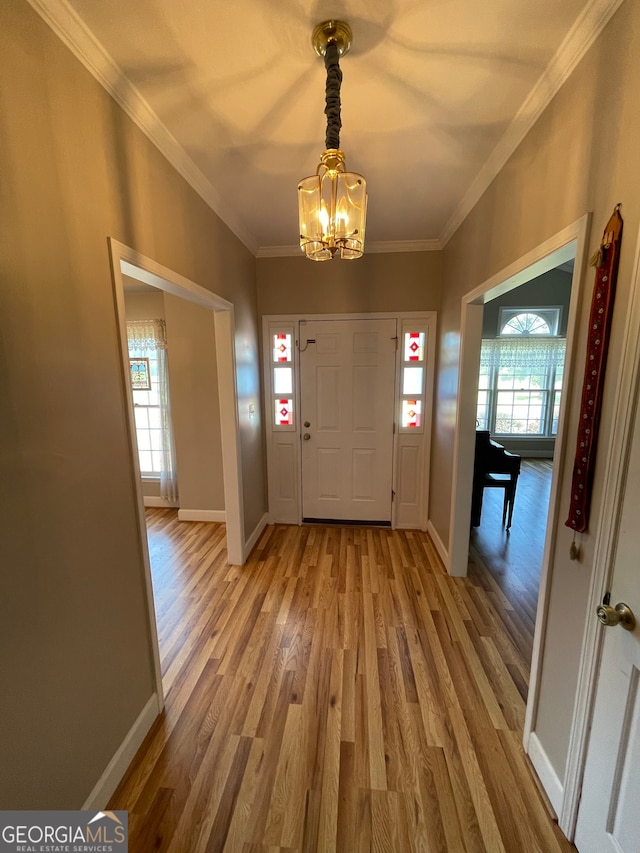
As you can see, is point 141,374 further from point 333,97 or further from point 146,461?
point 333,97

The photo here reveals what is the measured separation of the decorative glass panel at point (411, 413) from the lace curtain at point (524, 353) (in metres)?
3.59

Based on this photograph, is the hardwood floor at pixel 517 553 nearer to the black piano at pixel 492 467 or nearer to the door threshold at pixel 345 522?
the black piano at pixel 492 467

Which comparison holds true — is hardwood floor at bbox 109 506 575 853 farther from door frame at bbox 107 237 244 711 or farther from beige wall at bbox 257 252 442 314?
beige wall at bbox 257 252 442 314

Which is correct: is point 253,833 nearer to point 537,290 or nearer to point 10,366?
point 10,366

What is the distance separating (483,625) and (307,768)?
1.31 m

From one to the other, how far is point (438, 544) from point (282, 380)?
6.79ft

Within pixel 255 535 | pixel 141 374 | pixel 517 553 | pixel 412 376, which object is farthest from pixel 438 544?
pixel 141 374

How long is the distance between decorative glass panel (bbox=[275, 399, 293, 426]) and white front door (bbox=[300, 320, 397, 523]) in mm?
126

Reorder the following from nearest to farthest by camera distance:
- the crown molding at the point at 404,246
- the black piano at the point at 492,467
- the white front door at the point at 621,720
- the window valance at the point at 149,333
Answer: the white front door at the point at 621,720 → the crown molding at the point at 404,246 → the black piano at the point at 492,467 → the window valance at the point at 149,333

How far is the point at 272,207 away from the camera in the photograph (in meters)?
2.25

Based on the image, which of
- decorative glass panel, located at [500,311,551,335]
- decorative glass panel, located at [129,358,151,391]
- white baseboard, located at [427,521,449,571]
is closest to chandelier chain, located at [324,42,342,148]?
white baseboard, located at [427,521,449,571]

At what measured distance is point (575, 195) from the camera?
1.11 m

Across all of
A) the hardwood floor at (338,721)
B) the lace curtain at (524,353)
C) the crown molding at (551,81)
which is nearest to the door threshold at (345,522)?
the hardwood floor at (338,721)

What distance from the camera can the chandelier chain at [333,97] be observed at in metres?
1.03
